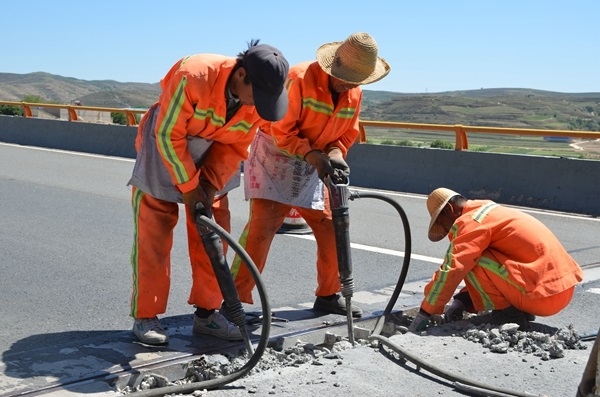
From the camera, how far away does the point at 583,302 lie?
668 cm

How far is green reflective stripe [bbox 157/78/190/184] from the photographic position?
4863mm

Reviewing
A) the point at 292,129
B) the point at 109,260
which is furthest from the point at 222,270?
the point at 109,260

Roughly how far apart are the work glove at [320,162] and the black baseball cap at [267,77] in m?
0.75

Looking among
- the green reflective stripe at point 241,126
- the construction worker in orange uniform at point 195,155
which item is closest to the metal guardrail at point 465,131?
the construction worker in orange uniform at point 195,155

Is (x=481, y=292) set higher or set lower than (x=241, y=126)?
lower

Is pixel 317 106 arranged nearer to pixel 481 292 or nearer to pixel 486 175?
pixel 481 292

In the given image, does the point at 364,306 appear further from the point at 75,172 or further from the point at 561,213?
the point at 75,172

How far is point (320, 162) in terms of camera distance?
18.4 ft

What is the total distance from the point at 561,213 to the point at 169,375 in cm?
790

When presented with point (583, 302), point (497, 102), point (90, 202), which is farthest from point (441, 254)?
point (497, 102)

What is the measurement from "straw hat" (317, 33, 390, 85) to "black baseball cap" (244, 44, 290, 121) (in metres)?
0.82

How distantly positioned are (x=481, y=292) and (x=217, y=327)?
1668 mm

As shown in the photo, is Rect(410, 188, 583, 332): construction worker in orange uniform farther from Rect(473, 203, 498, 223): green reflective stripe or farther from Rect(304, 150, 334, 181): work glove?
Rect(304, 150, 334, 181): work glove

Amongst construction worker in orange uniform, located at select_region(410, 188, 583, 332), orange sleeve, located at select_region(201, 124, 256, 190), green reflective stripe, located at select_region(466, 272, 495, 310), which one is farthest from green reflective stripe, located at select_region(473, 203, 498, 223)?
orange sleeve, located at select_region(201, 124, 256, 190)
